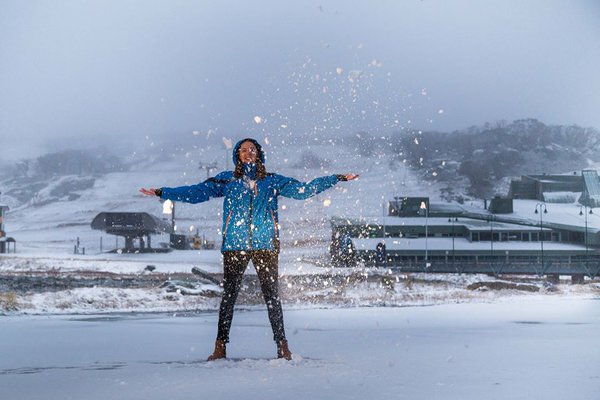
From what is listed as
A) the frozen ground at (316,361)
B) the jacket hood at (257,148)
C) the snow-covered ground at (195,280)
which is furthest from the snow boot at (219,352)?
the snow-covered ground at (195,280)

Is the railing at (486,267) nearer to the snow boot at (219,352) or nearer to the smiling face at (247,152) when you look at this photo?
the snow boot at (219,352)

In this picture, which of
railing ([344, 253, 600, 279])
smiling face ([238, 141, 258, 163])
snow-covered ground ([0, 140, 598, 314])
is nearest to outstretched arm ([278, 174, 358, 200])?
smiling face ([238, 141, 258, 163])

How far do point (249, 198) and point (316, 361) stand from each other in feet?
5.37

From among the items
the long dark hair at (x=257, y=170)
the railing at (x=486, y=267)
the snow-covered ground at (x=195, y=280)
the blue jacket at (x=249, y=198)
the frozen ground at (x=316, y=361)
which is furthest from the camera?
the railing at (x=486, y=267)

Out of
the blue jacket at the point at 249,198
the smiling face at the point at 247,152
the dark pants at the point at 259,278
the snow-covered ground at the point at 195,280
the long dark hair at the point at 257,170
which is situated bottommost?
the snow-covered ground at the point at 195,280

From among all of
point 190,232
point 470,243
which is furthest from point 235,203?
point 190,232

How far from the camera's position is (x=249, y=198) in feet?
26.5

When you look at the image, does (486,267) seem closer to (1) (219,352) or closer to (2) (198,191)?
(1) (219,352)

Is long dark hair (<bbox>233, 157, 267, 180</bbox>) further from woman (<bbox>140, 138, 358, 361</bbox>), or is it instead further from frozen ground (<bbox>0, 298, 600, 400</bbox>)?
frozen ground (<bbox>0, 298, 600, 400</bbox>)

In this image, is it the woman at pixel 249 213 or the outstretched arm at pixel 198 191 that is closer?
the woman at pixel 249 213

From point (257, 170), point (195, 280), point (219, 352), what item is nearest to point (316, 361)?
point (219, 352)

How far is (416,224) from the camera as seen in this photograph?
63.0m

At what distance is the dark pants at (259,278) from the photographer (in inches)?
318

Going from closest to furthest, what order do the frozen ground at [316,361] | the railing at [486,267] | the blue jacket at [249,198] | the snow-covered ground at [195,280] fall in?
the frozen ground at [316,361], the blue jacket at [249,198], the snow-covered ground at [195,280], the railing at [486,267]
